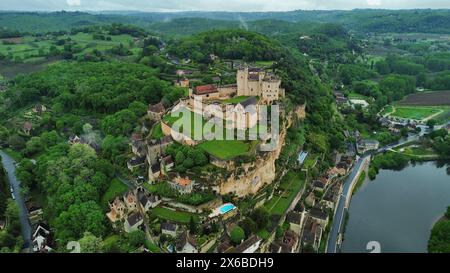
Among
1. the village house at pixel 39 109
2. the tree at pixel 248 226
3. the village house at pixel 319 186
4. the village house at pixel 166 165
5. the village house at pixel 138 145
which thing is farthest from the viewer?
the village house at pixel 39 109

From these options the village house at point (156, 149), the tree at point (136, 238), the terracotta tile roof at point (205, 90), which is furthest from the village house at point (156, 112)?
the tree at point (136, 238)

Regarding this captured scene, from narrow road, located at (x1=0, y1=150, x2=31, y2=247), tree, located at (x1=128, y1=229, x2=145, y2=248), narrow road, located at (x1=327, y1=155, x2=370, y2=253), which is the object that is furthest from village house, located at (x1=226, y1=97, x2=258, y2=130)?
narrow road, located at (x1=0, y1=150, x2=31, y2=247)

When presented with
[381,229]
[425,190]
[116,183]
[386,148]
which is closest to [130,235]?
[116,183]

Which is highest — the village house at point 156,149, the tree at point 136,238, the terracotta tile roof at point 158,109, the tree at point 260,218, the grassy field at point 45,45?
the grassy field at point 45,45

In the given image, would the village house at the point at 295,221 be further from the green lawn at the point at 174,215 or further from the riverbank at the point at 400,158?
the riverbank at the point at 400,158

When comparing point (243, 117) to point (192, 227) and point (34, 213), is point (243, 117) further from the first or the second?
point (34, 213)
